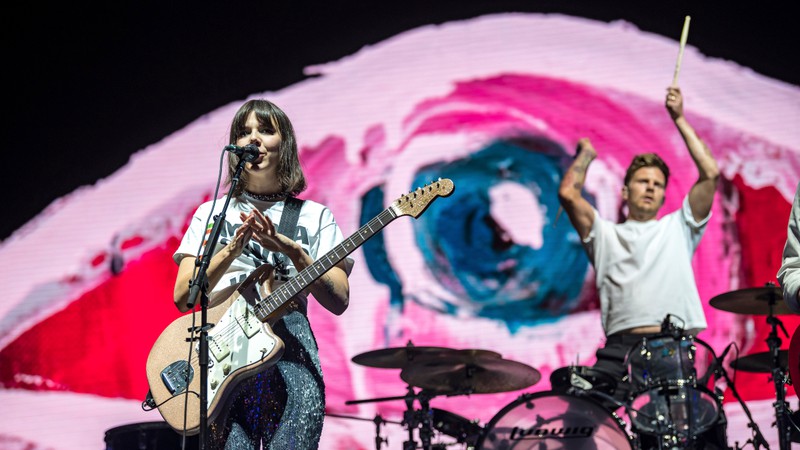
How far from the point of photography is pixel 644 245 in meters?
5.26

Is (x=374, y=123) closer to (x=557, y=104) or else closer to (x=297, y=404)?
(x=557, y=104)

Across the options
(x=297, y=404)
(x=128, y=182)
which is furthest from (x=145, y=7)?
(x=297, y=404)

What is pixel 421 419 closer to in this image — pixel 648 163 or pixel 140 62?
pixel 648 163

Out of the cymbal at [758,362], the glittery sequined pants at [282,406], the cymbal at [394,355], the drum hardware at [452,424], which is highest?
the cymbal at [394,355]

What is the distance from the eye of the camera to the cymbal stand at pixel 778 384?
496 centimetres

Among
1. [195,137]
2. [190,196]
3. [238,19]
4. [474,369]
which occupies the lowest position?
[474,369]

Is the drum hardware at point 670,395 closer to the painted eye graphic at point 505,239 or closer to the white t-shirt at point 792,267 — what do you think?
the painted eye graphic at point 505,239

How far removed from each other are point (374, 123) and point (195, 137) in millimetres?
1160

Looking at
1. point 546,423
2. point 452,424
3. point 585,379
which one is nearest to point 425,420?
point 452,424

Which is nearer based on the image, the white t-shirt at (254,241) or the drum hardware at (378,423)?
the white t-shirt at (254,241)

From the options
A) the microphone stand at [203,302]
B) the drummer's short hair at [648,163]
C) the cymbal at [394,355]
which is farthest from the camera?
the drummer's short hair at [648,163]

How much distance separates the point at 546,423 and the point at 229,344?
199cm

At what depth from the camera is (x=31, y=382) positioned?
6094mm

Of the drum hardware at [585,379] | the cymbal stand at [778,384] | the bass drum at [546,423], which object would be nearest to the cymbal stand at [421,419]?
the bass drum at [546,423]
